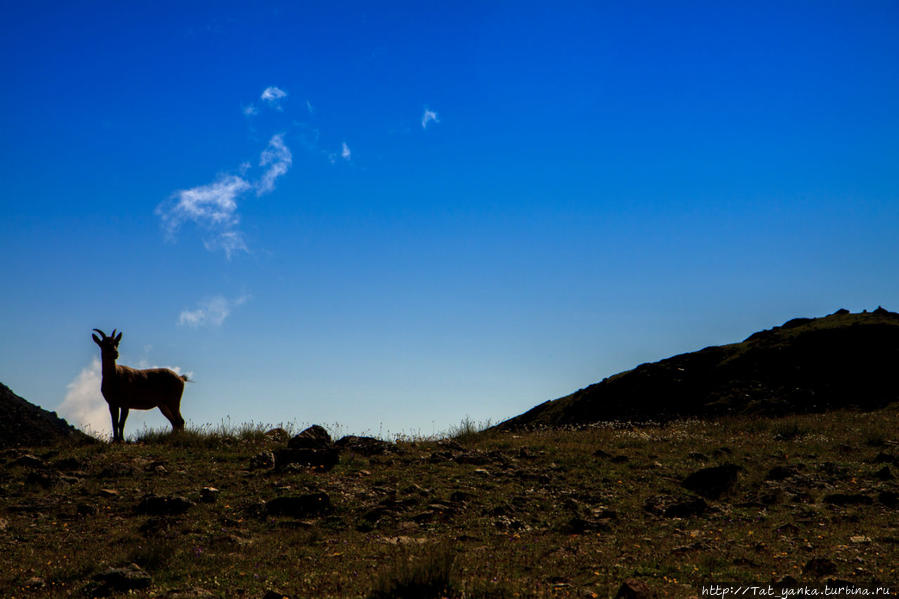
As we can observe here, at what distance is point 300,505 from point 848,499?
40.9 ft

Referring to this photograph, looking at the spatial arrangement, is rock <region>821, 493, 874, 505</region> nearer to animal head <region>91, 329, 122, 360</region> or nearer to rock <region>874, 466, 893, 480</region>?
rock <region>874, 466, 893, 480</region>

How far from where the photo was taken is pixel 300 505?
558 inches

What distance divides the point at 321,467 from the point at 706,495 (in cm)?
973

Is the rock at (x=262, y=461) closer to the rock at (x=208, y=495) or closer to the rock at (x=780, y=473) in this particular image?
the rock at (x=208, y=495)

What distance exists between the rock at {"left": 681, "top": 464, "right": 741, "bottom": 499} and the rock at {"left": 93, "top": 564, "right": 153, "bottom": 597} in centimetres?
1238

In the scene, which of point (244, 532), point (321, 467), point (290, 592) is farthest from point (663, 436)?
point (290, 592)

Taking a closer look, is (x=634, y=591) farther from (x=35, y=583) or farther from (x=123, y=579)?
→ (x=35, y=583)

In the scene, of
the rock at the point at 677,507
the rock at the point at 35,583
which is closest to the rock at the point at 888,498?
the rock at the point at 677,507

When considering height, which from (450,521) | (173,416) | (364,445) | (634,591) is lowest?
(634,591)

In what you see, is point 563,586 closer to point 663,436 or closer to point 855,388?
point 663,436

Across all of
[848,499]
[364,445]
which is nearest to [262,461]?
[364,445]

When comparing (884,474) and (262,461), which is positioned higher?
(262,461)

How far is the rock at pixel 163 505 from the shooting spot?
46.2 ft

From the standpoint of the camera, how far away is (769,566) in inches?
414
